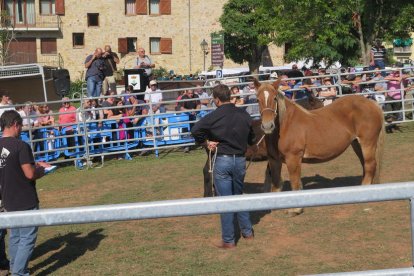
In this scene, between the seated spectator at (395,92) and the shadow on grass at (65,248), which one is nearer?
the shadow on grass at (65,248)

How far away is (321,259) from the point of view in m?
6.38

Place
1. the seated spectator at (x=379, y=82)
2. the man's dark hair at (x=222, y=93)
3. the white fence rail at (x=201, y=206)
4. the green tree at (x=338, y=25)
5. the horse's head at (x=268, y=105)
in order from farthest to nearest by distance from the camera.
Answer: the green tree at (x=338, y=25) → the seated spectator at (x=379, y=82) → the horse's head at (x=268, y=105) → the man's dark hair at (x=222, y=93) → the white fence rail at (x=201, y=206)

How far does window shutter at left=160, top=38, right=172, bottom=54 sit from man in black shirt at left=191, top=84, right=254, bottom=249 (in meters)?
42.0

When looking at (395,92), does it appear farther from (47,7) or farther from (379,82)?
(47,7)

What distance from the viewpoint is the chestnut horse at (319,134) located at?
8.36m

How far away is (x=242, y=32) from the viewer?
44.2m

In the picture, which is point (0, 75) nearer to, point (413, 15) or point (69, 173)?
point (69, 173)

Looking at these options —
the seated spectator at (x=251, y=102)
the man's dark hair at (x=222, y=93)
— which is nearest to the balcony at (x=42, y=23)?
the seated spectator at (x=251, y=102)

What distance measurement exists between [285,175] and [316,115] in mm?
2580

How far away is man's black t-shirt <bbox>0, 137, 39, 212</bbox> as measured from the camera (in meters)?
5.89

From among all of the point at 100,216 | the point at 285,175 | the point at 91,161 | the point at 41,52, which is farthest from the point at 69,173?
the point at 41,52

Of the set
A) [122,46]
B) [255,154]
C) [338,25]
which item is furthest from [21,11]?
[255,154]

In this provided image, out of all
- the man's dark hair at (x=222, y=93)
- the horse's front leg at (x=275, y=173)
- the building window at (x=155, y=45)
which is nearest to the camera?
the man's dark hair at (x=222, y=93)

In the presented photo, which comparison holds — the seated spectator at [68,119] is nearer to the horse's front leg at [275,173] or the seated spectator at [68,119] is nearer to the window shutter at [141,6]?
the horse's front leg at [275,173]
